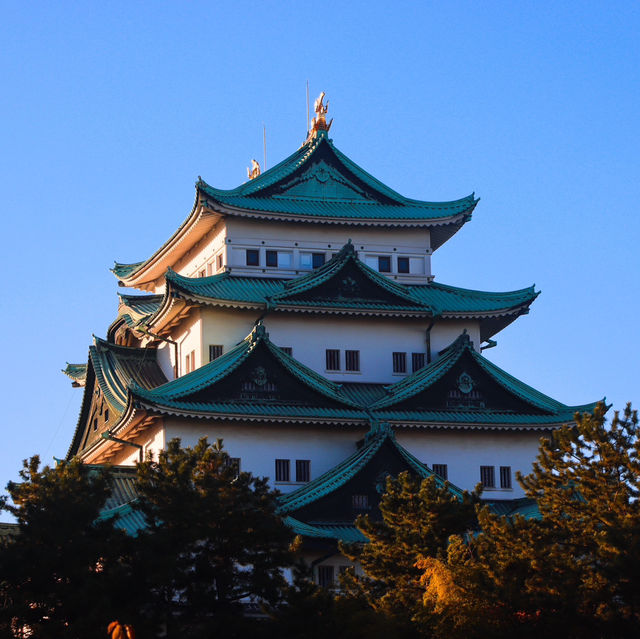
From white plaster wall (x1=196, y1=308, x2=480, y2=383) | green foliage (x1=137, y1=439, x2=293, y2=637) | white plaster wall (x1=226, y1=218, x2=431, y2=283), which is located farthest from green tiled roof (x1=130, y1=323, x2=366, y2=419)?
green foliage (x1=137, y1=439, x2=293, y2=637)

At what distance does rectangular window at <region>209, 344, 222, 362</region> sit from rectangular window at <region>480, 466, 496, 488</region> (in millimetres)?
10474

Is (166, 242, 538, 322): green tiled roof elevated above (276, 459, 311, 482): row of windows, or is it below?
above

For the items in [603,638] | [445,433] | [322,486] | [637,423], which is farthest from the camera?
[445,433]

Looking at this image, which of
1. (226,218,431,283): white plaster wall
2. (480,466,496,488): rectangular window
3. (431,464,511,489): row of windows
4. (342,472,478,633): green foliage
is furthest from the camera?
(226,218,431,283): white plaster wall

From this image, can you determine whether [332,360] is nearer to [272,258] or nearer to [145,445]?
[272,258]

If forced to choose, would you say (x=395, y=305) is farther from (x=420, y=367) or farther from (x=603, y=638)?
(x=603, y=638)

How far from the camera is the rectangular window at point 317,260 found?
53.7 m

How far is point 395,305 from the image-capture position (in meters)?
51.6

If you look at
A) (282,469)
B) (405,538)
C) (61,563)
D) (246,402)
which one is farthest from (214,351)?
(61,563)

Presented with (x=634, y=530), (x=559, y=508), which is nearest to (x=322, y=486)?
(x=559, y=508)

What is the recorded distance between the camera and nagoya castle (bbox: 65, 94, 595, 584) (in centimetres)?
4603

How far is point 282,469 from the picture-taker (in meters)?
47.3

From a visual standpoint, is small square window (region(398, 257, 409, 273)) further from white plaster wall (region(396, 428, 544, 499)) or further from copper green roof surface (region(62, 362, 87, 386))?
copper green roof surface (region(62, 362, 87, 386))

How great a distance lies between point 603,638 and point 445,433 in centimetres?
1811
